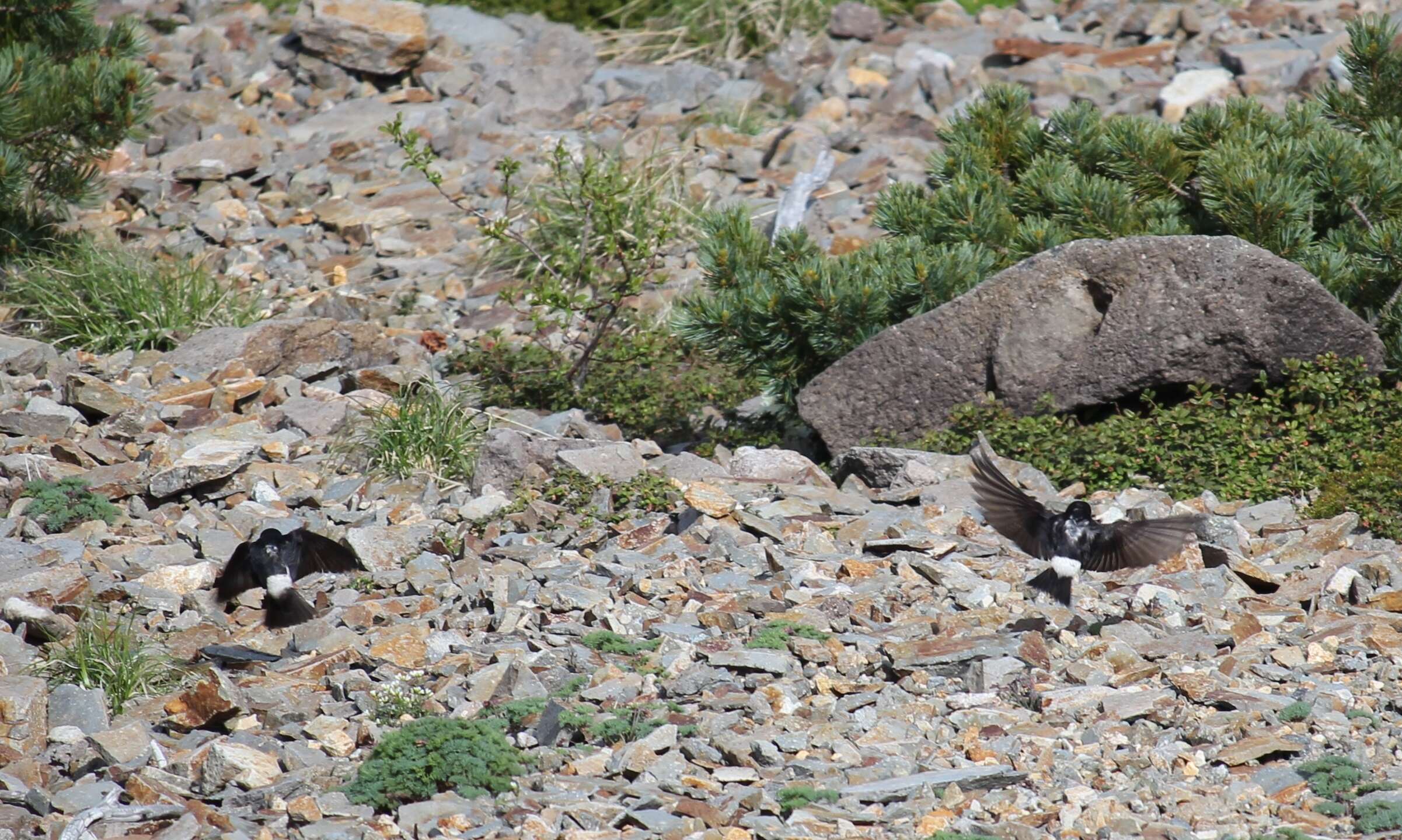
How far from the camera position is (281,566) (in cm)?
562

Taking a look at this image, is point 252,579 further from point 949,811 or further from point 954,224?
point 954,224

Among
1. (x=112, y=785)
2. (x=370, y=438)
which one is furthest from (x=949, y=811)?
(x=370, y=438)

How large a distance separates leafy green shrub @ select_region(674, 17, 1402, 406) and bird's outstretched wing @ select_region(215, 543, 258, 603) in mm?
2812

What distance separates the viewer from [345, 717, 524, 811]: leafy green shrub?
4.27 metres

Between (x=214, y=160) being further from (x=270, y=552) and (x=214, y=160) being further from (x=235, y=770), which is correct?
(x=235, y=770)

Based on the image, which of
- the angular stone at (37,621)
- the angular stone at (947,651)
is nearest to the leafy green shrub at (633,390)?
the angular stone at (947,651)

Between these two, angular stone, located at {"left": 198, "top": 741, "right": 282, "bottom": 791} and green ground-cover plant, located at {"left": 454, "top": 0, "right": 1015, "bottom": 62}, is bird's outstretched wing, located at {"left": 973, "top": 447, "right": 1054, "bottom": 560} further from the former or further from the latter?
green ground-cover plant, located at {"left": 454, "top": 0, "right": 1015, "bottom": 62}

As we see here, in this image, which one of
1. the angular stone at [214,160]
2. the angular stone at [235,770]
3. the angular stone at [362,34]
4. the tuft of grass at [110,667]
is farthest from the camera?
the angular stone at [362,34]

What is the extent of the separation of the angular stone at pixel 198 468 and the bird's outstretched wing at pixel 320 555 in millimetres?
1019

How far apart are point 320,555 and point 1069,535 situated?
2.90m

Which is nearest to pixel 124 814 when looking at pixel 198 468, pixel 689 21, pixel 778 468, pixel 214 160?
pixel 198 468

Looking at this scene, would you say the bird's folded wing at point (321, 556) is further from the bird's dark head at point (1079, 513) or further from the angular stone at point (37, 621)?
the bird's dark head at point (1079, 513)

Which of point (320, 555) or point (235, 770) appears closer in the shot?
point (235, 770)

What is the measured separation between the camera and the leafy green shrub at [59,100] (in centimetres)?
816
